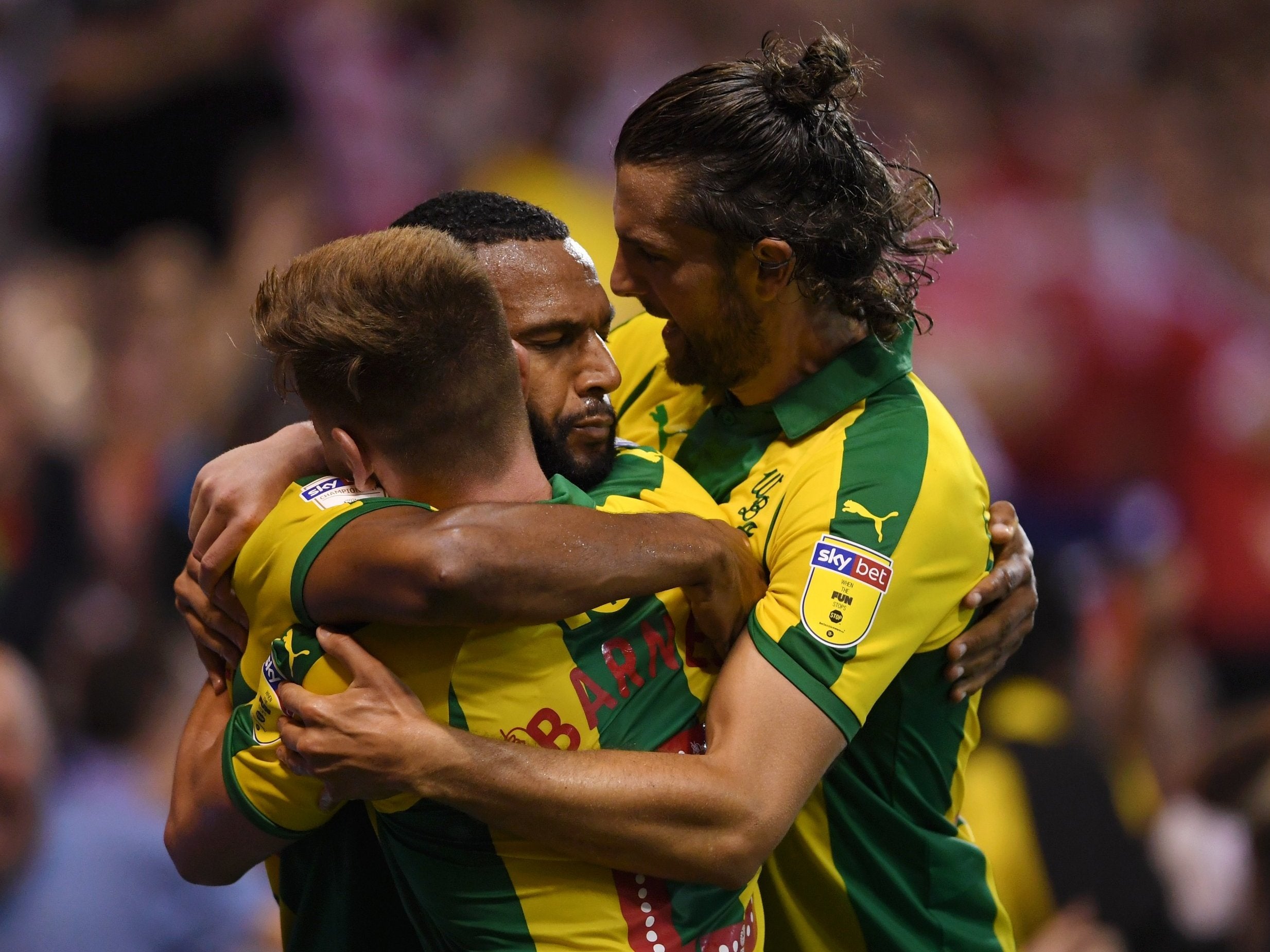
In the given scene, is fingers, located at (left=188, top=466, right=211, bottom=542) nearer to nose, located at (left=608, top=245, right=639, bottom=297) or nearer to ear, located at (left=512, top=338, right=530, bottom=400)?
ear, located at (left=512, top=338, right=530, bottom=400)

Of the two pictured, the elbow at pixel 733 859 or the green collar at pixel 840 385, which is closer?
the elbow at pixel 733 859

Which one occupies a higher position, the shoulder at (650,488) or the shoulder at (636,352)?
the shoulder at (650,488)

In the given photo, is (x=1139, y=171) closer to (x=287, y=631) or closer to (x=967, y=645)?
(x=967, y=645)

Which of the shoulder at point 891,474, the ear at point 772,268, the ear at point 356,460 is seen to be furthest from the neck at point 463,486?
the ear at point 772,268

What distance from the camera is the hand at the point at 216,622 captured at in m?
2.25

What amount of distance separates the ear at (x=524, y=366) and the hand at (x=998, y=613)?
0.80 m

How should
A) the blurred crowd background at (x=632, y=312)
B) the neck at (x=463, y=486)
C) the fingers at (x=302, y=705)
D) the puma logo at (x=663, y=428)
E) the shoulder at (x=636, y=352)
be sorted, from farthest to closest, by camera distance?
the blurred crowd background at (x=632, y=312) → the shoulder at (x=636, y=352) → the puma logo at (x=663, y=428) → the neck at (x=463, y=486) → the fingers at (x=302, y=705)

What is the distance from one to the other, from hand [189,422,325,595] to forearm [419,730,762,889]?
54cm

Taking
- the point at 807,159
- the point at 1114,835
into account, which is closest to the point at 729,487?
the point at 807,159

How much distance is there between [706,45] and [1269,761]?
14.7 feet

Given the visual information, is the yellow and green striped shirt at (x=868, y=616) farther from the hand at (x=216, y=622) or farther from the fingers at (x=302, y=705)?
the hand at (x=216, y=622)

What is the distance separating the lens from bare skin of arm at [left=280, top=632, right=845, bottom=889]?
1855 mm

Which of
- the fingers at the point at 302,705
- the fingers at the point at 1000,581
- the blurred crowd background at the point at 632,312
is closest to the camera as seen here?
the fingers at the point at 302,705

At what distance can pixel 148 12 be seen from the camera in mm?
6738
